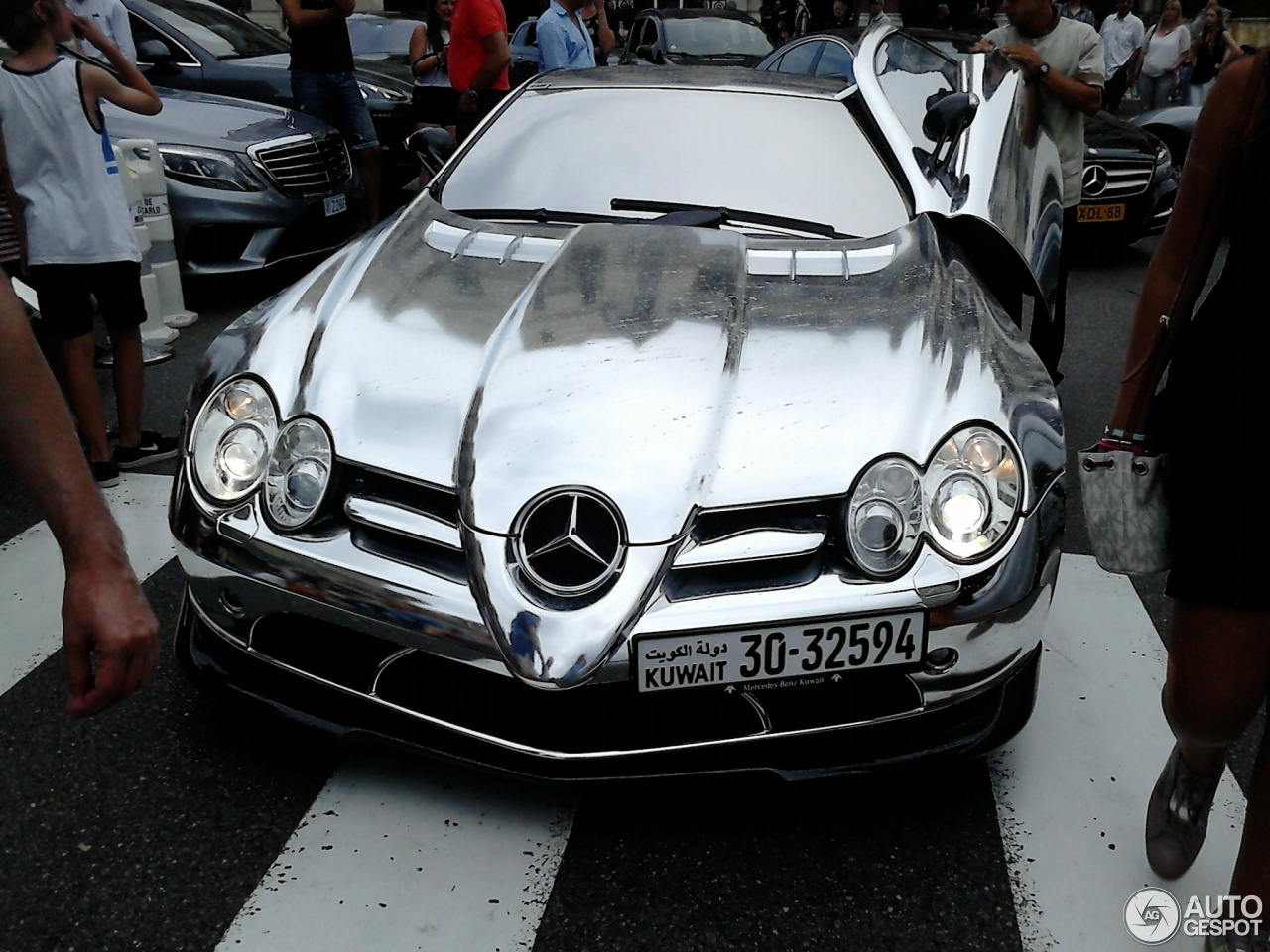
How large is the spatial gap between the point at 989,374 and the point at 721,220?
120 centimetres

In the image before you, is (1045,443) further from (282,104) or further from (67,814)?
(282,104)

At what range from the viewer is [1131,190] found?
8094mm

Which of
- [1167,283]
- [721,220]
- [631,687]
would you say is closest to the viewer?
[1167,283]

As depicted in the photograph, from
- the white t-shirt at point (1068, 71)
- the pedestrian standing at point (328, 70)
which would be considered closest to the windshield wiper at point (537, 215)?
the white t-shirt at point (1068, 71)

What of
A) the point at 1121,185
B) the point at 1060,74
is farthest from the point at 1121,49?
the point at 1060,74

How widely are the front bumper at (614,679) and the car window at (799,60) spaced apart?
7.07 m

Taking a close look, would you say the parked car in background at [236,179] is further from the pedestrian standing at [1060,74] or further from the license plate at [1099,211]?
the license plate at [1099,211]

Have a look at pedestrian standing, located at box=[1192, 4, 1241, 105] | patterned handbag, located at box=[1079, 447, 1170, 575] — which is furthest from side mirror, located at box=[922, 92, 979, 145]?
pedestrian standing, located at box=[1192, 4, 1241, 105]

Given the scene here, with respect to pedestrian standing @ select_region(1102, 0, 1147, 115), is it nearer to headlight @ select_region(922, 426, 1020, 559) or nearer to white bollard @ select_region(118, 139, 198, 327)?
white bollard @ select_region(118, 139, 198, 327)

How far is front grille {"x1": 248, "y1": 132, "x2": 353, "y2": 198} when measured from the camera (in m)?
7.11

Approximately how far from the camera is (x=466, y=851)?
2.49 meters

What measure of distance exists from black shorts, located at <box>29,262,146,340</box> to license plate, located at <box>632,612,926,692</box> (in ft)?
9.93

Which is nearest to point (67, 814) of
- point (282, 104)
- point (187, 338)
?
point (187, 338)

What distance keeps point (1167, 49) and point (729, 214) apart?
13.9 metres
